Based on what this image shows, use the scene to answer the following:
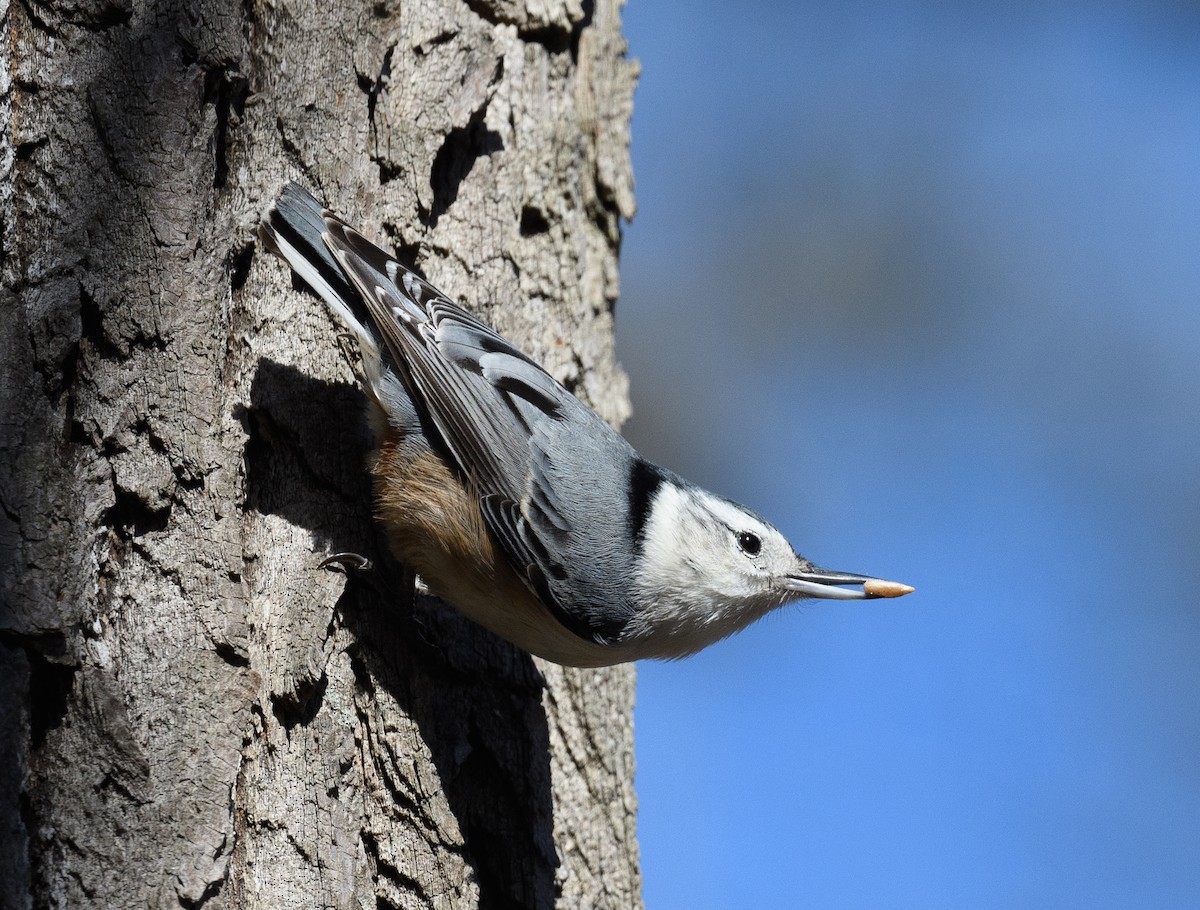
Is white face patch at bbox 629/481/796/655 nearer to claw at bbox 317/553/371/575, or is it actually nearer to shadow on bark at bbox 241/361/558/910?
shadow on bark at bbox 241/361/558/910

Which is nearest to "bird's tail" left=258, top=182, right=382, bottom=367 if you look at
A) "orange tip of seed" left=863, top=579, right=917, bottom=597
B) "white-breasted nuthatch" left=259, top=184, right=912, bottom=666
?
"white-breasted nuthatch" left=259, top=184, right=912, bottom=666

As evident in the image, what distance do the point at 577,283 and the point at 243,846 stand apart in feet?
4.74

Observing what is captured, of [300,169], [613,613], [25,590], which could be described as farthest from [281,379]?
[613,613]

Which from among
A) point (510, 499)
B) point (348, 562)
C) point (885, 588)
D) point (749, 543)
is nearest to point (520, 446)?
point (510, 499)

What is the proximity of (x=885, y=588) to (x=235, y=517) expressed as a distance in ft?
3.99

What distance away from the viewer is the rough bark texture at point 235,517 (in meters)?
1.60

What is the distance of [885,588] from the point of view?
7.42 ft

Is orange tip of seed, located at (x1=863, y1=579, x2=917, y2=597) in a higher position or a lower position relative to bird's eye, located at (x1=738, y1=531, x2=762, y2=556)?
lower

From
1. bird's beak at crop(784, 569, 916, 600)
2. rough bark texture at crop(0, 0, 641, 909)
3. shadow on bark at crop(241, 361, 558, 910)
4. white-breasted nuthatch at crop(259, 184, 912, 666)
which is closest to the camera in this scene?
rough bark texture at crop(0, 0, 641, 909)

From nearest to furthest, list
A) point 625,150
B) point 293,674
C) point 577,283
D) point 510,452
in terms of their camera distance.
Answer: point 293,674 < point 510,452 < point 577,283 < point 625,150

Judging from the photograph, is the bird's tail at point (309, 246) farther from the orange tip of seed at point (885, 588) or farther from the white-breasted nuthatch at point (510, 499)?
the orange tip of seed at point (885, 588)

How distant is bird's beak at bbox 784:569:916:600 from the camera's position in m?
2.32

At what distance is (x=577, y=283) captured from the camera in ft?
8.75

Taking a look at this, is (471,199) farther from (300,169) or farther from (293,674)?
(293,674)
